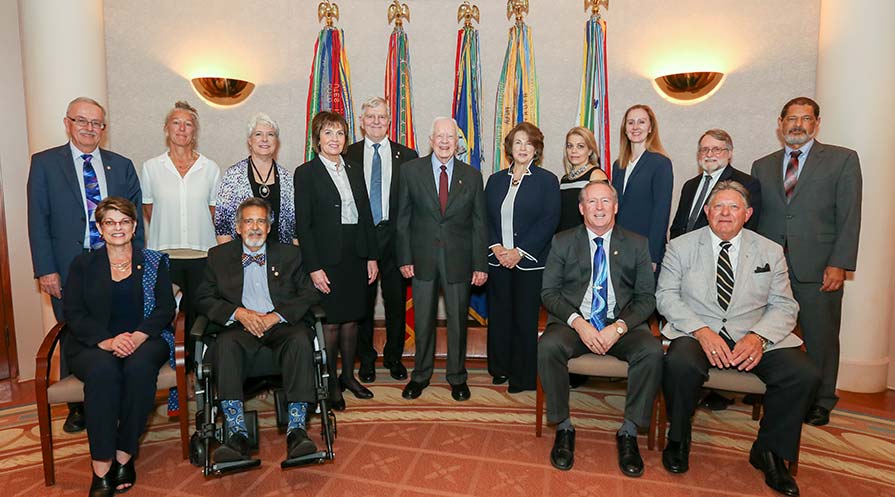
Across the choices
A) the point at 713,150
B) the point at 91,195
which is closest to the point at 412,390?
the point at 91,195

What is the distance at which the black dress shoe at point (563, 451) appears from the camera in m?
2.82

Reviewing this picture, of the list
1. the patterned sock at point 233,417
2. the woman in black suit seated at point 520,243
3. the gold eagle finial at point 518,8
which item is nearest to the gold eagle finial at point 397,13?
the gold eagle finial at point 518,8

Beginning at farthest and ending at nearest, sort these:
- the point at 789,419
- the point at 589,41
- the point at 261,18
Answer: the point at 261,18, the point at 589,41, the point at 789,419

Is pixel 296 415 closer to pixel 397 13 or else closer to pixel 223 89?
pixel 223 89

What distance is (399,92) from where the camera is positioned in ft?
15.4

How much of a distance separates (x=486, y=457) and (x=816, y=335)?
2240 millimetres

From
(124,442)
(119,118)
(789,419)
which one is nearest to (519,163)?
(789,419)

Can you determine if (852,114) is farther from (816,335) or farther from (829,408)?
(829,408)

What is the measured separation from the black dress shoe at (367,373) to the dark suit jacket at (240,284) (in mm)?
1012

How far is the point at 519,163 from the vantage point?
3.66 meters

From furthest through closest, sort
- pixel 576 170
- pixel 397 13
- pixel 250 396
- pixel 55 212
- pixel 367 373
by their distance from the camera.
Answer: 1. pixel 397 13
2. pixel 367 373
3. pixel 576 170
4. pixel 55 212
5. pixel 250 396

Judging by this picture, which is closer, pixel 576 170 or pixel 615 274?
pixel 615 274

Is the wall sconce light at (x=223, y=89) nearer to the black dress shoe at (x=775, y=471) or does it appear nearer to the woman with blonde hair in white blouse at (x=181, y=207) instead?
the woman with blonde hair in white blouse at (x=181, y=207)

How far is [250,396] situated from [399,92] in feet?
9.25
